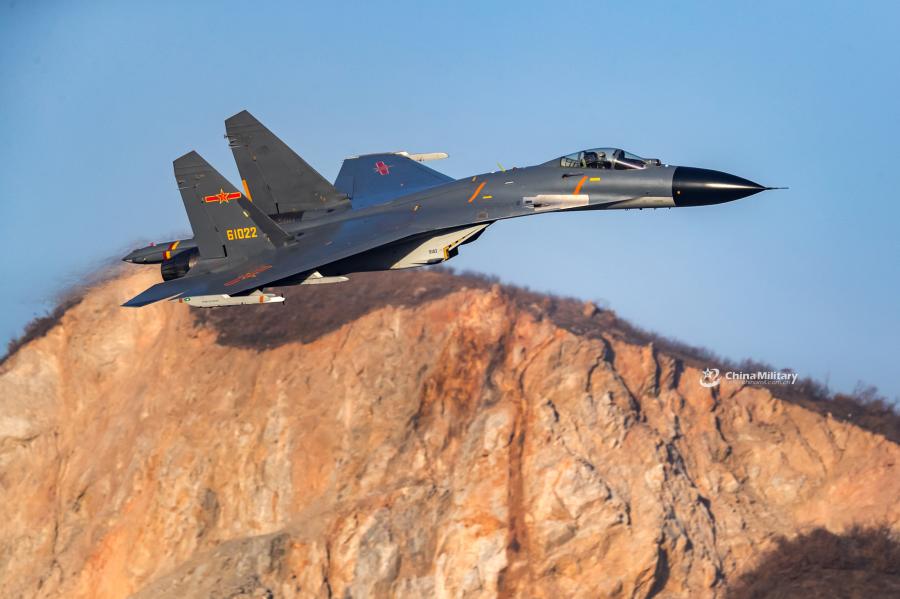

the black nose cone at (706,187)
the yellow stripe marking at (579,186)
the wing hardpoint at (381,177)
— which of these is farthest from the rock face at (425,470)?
the black nose cone at (706,187)

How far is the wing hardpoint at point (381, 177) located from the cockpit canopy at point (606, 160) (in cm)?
453

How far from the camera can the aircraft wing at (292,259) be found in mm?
27203

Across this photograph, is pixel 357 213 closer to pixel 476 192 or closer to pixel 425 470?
pixel 476 192

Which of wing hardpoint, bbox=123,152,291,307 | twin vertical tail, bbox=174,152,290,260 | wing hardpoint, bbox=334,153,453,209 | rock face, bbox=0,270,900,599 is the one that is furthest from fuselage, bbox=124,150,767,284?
rock face, bbox=0,270,900,599

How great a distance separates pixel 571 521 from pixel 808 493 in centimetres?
741

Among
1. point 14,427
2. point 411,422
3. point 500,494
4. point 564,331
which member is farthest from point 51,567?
point 564,331

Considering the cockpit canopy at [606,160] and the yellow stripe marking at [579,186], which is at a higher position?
the cockpit canopy at [606,160]

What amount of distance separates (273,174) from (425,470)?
1061 centimetres

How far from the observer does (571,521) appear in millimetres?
33531

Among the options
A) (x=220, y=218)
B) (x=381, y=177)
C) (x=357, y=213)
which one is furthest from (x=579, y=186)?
(x=220, y=218)
